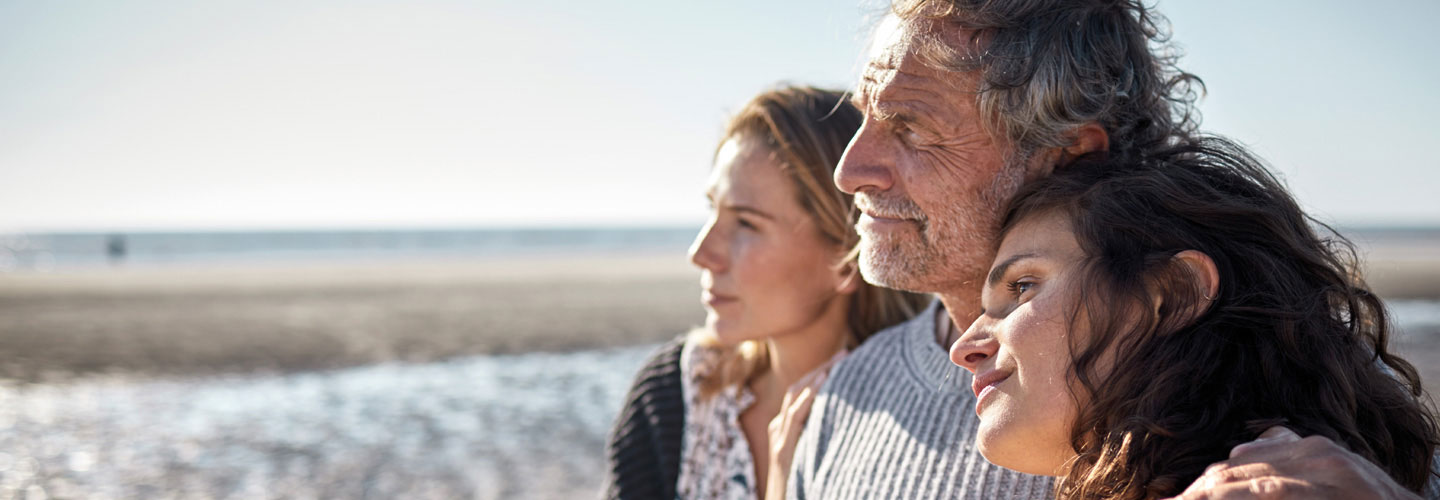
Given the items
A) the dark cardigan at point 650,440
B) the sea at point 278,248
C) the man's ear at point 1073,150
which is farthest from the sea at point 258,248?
the man's ear at point 1073,150

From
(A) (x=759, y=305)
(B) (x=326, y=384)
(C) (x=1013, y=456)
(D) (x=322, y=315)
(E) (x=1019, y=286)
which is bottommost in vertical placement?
(D) (x=322, y=315)

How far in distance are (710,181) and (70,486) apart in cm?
520

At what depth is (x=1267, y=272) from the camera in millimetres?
1485

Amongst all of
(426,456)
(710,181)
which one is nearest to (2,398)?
(426,456)

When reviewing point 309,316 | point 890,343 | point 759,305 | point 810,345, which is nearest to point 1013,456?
point 890,343

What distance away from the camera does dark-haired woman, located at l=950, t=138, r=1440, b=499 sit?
136cm

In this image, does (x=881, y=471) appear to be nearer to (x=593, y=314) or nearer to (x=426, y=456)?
(x=426, y=456)

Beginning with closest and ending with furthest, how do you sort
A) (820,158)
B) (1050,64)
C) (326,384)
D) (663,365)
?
(1050,64) → (820,158) → (663,365) → (326,384)

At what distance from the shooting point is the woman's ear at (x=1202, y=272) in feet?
4.68

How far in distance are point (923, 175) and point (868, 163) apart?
13 cm

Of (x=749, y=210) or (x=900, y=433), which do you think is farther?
(x=749, y=210)

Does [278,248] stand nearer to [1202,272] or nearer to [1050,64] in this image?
[1050,64]

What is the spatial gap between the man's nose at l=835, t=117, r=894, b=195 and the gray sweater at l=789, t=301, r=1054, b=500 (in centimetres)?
47

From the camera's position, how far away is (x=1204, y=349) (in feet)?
4.62
